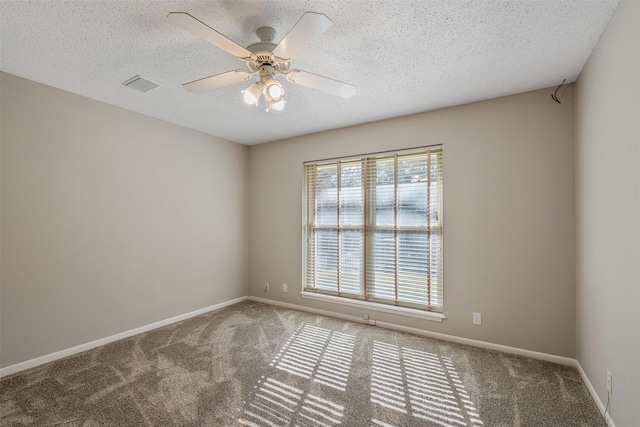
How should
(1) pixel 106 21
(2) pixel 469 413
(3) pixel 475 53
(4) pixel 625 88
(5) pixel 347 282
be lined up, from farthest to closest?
(5) pixel 347 282 → (3) pixel 475 53 → (2) pixel 469 413 → (1) pixel 106 21 → (4) pixel 625 88

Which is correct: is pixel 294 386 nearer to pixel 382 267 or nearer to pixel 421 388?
pixel 421 388

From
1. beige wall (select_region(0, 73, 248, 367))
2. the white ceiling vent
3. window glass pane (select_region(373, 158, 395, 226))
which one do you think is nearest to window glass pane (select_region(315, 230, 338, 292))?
window glass pane (select_region(373, 158, 395, 226))

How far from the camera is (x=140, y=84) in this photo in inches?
104

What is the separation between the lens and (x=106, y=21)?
6.00ft

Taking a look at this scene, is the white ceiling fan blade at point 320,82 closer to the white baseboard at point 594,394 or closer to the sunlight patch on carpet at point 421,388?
the sunlight patch on carpet at point 421,388

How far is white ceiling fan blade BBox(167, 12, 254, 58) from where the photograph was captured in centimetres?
142

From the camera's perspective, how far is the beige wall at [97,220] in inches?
99.2

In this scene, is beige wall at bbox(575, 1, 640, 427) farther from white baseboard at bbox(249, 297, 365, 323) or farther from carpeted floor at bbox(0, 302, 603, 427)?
white baseboard at bbox(249, 297, 365, 323)

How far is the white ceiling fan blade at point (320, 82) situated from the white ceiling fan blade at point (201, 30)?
34 cm

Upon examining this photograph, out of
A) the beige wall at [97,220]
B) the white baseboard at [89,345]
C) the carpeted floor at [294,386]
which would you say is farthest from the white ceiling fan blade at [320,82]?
the white baseboard at [89,345]

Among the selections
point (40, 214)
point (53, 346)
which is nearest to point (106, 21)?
point (40, 214)

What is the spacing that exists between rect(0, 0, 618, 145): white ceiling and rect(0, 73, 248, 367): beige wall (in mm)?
389

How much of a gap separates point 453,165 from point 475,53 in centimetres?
124

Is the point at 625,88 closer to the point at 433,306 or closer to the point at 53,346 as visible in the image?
the point at 433,306
